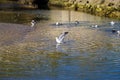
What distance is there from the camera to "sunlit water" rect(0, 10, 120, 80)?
1927 cm

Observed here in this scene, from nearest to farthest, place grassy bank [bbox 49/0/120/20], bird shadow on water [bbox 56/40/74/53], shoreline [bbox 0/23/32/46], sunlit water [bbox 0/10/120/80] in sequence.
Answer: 1. sunlit water [bbox 0/10/120/80]
2. bird shadow on water [bbox 56/40/74/53]
3. shoreline [bbox 0/23/32/46]
4. grassy bank [bbox 49/0/120/20]

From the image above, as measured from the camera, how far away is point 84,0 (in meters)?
70.9

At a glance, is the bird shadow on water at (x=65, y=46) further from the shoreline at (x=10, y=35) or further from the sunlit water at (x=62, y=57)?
the shoreline at (x=10, y=35)

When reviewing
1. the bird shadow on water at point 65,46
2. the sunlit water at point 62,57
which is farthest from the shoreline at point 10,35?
the bird shadow on water at point 65,46

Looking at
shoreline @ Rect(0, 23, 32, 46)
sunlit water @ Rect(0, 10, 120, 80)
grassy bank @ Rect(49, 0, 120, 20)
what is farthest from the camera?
grassy bank @ Rect(49, 0, 120, 20)

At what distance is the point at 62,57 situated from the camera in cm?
2348

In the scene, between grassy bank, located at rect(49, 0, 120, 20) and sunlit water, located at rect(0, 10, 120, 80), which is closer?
sunlit water, located at rect(0, 10, 120, 80)

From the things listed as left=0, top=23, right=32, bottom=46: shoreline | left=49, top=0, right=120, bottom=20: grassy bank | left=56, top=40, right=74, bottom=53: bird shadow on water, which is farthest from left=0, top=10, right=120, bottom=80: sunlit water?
left=49, top=0, right=120, bottom=20: grassy bank

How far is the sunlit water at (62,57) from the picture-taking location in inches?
758

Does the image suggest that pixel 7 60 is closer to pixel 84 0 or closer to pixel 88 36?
pixel 88 36

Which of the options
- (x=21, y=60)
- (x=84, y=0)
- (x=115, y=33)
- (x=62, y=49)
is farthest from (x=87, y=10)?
(x=21, y=60)

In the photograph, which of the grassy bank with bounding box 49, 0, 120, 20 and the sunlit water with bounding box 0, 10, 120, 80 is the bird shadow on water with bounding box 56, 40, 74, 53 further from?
the grassy bank with bounding box 49, 0, 120, 20

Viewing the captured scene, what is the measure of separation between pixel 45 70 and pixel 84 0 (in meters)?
51.8

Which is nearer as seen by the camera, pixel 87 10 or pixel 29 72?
pixel 29 72
